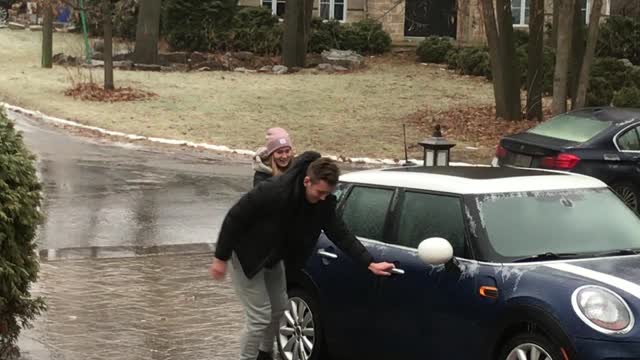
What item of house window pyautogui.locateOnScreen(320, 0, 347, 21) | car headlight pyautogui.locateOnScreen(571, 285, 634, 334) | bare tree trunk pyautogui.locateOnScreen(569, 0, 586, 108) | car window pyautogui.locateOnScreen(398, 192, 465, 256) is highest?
house window pyautogui.locateOnScreen(320, 0, 347, 21)

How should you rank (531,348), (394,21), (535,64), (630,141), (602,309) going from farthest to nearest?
1. (394,21)
2. (535,64)
3. (630,141)
4. (531,348)
5. (602,309)

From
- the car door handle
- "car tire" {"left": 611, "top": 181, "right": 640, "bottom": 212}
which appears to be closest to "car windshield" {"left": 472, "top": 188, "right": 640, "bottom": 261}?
the car door handle

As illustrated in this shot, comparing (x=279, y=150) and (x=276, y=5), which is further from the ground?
(x=276, y=5)

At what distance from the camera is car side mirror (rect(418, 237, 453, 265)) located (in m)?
5.79

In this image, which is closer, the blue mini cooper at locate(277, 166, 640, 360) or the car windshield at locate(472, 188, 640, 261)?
the blue mini cooper at locate(277, 166, 640, 360)

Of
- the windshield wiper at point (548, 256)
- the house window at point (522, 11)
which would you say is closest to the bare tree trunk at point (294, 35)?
the house window at point (522, 11)

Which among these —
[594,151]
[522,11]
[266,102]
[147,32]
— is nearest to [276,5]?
[522,11]

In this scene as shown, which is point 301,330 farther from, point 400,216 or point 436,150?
point 436,150

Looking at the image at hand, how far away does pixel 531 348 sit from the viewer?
5.45 metres

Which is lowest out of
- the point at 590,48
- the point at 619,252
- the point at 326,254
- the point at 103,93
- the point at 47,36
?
the point at 103,93

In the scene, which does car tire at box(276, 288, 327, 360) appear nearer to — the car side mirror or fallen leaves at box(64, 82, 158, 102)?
the car side mirror

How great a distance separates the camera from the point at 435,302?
19.8 ft

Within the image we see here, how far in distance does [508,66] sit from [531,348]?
1990 centimetres

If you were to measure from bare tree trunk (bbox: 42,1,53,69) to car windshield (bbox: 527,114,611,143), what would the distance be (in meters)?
17.1
